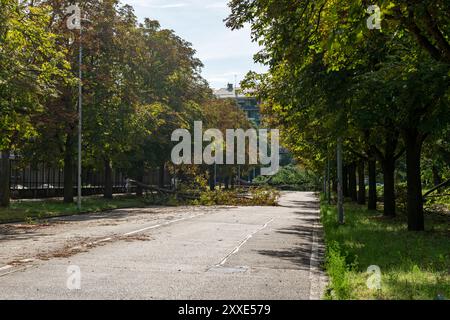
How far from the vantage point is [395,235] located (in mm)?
16125

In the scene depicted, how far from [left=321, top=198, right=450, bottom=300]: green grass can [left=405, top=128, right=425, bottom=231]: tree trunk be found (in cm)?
50

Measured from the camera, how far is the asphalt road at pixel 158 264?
8.27 m

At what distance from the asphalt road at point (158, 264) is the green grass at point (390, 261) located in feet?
1.73

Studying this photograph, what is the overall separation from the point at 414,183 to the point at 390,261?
776cm

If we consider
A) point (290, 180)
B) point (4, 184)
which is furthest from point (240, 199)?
point (290, 180)

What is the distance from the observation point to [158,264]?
11055mm

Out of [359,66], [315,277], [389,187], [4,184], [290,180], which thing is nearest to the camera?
[315,277]

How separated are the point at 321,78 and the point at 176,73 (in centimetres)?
3566

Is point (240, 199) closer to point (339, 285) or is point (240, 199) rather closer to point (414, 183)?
point (414, 183)

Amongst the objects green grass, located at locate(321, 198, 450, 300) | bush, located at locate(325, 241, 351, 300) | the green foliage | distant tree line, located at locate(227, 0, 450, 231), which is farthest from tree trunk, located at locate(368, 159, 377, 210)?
the green foliage

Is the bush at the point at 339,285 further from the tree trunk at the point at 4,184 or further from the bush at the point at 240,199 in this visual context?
the bush at the point at 240,199

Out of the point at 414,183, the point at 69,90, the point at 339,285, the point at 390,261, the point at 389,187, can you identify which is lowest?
the point at 390,261

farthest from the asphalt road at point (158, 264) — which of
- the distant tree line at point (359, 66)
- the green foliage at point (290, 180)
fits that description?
the green foliage at point (290, 180)
